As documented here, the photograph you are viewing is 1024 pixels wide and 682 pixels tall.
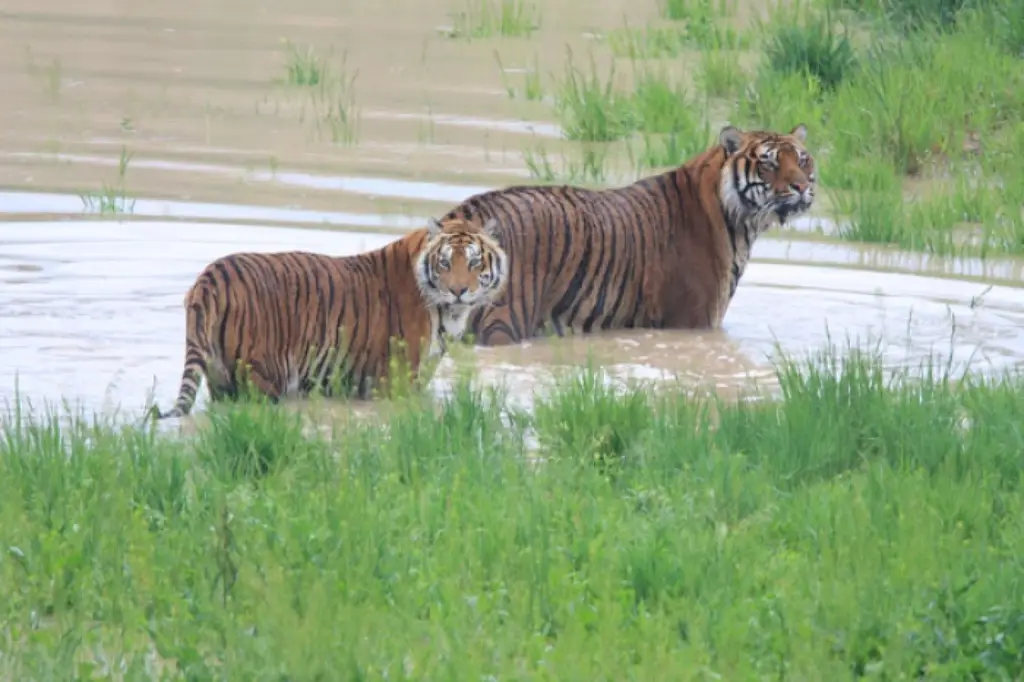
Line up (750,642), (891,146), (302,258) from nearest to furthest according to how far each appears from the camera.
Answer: (750,642), (302,258), (891,146)

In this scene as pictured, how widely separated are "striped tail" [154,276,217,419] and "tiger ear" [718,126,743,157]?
113 inches

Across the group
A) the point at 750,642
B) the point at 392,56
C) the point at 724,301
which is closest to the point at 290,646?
the point at 750,642

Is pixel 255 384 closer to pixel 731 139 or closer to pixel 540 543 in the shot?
pixel 540 543

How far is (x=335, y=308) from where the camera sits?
24.9ft

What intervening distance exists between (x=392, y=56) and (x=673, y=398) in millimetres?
9552

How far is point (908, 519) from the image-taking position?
5.24 metres

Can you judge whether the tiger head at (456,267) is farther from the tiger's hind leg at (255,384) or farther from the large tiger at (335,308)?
the tiger's hind leg at (255,384)

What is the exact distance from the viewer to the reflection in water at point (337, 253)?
786 cm

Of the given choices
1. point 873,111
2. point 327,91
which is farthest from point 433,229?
point 327,91

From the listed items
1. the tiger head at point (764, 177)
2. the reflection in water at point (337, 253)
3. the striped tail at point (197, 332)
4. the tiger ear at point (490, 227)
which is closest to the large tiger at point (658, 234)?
the tiger head at point (764, 177)

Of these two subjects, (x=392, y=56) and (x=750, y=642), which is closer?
(x=750, y=642)

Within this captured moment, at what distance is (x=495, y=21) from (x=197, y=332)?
10.5 meters

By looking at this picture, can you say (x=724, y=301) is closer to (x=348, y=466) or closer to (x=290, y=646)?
(x=348, y=466)

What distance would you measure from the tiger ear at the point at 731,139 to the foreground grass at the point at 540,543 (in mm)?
2789
